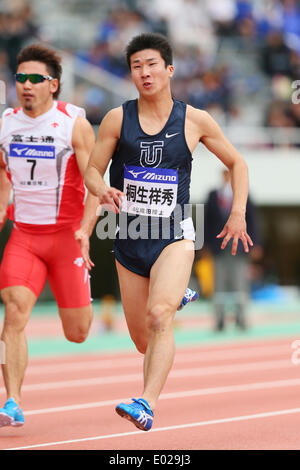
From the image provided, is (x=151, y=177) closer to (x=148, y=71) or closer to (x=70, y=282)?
(x=148, y=71)

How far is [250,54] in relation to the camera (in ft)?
84.5

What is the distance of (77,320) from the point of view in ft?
25.1

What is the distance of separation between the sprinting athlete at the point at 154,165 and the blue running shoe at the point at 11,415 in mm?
885

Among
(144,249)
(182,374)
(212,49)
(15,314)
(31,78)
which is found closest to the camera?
(144,249)

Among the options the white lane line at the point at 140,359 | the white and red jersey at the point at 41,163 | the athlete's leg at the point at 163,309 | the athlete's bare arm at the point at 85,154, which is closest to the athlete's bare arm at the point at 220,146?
the athlete's leg at the point at 163,309

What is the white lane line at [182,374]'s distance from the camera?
9.86 m

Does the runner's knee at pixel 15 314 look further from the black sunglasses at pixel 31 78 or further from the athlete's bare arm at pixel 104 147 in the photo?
the black sunglasses at pixel 31 78

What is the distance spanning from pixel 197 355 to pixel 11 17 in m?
12.7

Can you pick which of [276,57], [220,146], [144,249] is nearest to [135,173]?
[144,249]

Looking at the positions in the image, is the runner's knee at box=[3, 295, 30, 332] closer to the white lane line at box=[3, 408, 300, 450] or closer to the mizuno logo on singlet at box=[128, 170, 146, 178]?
the white lane line at box=[3, 408, 300, 450]

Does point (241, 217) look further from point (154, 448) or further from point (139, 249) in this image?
point (154, 448)

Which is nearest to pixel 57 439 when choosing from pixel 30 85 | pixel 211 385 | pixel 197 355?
pixel 30 85

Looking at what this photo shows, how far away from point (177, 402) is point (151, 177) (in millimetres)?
2624

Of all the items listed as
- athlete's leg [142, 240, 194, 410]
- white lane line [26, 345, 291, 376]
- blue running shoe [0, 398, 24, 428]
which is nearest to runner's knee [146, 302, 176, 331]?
athlete's leg [142, 240, 194, 410]
